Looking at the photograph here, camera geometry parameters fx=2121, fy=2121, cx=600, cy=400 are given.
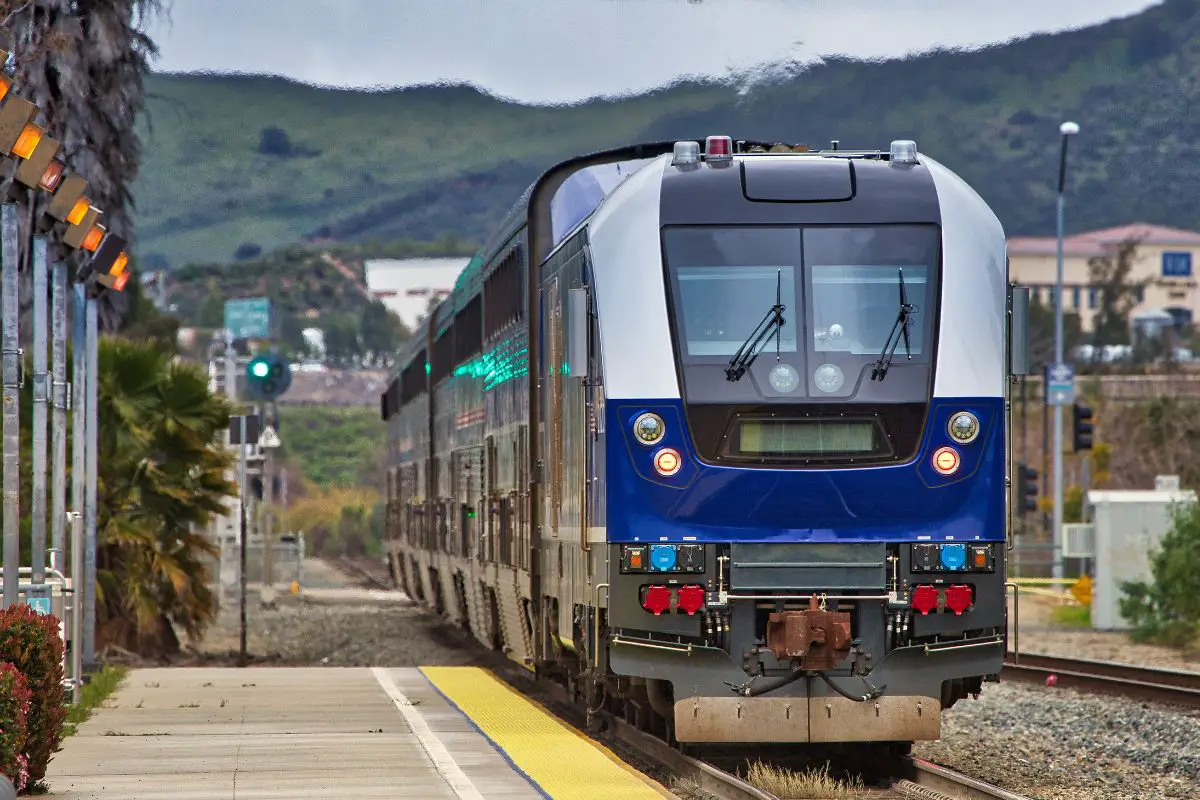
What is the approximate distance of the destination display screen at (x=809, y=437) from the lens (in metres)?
12.2

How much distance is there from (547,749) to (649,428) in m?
2.41

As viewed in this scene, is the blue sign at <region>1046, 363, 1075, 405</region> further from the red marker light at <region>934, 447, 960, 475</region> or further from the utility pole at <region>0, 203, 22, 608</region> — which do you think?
the red marker light at <region>934, 447, 960, 475</region>

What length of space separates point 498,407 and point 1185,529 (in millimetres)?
13553

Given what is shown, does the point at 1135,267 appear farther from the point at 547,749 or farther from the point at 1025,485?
the point at 547,749

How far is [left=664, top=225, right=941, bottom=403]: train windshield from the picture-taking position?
12.3 m

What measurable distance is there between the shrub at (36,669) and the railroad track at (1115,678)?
928cm

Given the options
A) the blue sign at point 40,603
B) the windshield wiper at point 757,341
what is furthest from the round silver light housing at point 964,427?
the blue sign at point 40,603

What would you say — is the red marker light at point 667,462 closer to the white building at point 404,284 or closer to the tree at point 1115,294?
the tree at point 1115,294

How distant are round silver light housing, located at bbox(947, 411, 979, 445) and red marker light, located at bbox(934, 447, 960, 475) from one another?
0.26 feet

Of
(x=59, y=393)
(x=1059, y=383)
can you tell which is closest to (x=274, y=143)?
(x=1059, y=383)

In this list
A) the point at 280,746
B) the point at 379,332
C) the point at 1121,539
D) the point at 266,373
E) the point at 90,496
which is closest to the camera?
the point at 280,746

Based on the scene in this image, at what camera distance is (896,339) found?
40.7 feet

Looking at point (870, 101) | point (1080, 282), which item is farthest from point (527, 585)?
point (1080, 282)

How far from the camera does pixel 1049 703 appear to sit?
63.4 feet
